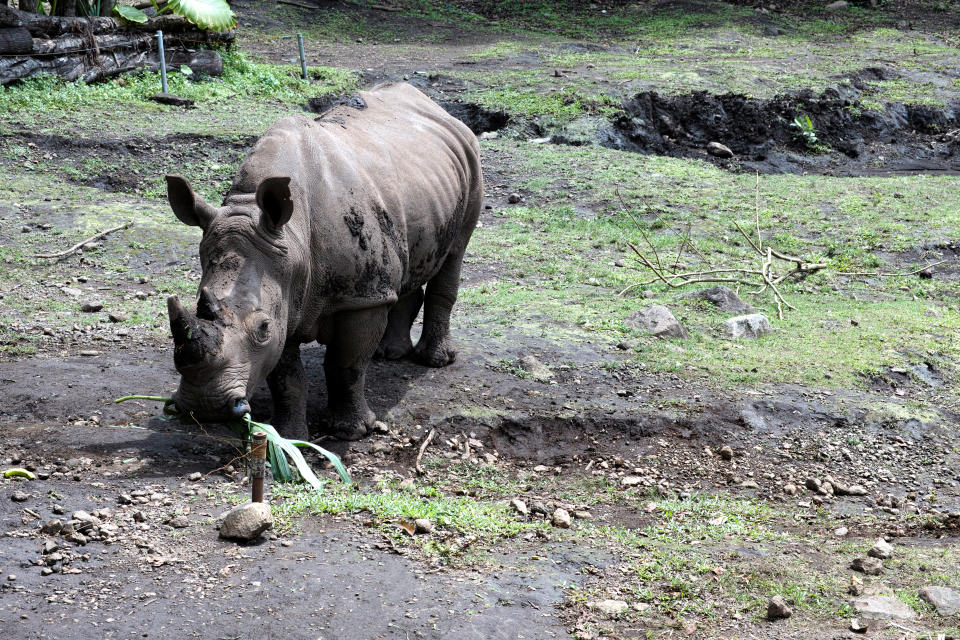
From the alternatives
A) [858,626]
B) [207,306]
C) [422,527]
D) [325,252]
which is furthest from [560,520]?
[207,306]

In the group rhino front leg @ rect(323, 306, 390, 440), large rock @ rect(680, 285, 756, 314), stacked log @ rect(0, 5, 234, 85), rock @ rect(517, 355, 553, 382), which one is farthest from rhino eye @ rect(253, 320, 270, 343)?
stacked log @ rect(0, 5, 234, 85)

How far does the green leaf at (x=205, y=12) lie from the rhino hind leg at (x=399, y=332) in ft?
29.1

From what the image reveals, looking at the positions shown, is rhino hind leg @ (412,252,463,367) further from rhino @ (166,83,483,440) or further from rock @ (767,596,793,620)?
rock @ (767,596,793,620)

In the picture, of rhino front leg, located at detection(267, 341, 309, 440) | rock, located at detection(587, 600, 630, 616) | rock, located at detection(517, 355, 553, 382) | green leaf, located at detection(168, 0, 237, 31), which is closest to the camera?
rock, located at detection(587, 600, 630, 616)

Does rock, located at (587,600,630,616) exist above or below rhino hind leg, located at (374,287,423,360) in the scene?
above

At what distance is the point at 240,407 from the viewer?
4547 mm

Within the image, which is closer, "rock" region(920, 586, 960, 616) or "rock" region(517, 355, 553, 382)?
"rock" region(920, 586, 960, 616)

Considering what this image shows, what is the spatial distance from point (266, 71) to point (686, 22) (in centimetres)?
1048

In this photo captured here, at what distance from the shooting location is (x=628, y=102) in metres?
14.7

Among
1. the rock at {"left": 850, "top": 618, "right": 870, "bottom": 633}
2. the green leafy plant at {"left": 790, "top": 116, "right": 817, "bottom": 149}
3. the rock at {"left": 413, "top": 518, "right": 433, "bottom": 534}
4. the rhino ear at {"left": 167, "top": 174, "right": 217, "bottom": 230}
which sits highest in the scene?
the rhino ear at {"left": 167, "top": 174, "right": 217, "bottom": 230}

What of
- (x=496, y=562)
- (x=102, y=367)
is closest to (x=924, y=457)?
(x=496, y=562)

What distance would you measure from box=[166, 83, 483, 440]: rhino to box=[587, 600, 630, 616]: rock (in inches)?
69.8

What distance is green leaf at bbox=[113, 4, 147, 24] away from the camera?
45.5 ft

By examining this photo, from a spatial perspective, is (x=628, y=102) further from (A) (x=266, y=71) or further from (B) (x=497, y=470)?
(B) (x=497, y=470)
